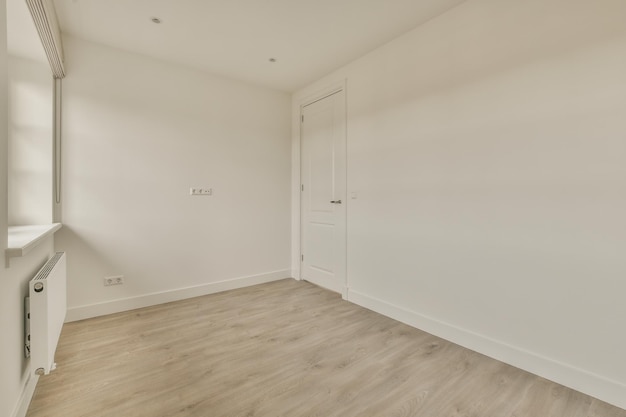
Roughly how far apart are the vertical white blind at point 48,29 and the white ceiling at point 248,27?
8.8 inches

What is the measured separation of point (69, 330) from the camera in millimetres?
2568

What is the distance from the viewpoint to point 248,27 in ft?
8.66

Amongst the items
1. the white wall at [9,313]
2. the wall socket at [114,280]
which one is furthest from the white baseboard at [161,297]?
the white wall at [9,313]

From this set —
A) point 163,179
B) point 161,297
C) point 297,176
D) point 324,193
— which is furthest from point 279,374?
point 297,176

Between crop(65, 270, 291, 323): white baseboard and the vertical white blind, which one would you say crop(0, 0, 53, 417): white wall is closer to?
the vertical white blind

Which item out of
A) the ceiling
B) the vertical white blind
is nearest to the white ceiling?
the vertical white blind

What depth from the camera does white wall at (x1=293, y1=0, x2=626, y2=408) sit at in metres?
1.70

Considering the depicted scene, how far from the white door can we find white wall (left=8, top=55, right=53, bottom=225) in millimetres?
2723

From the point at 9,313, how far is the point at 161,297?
1865mm

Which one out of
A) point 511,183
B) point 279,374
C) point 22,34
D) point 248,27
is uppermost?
point 248,27

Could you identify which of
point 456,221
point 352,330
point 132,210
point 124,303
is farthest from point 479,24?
point 124,303

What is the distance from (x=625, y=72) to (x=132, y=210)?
4.07m

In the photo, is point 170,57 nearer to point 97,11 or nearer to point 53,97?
point 97,11

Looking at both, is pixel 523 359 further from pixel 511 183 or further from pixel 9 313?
pixel 9 313
